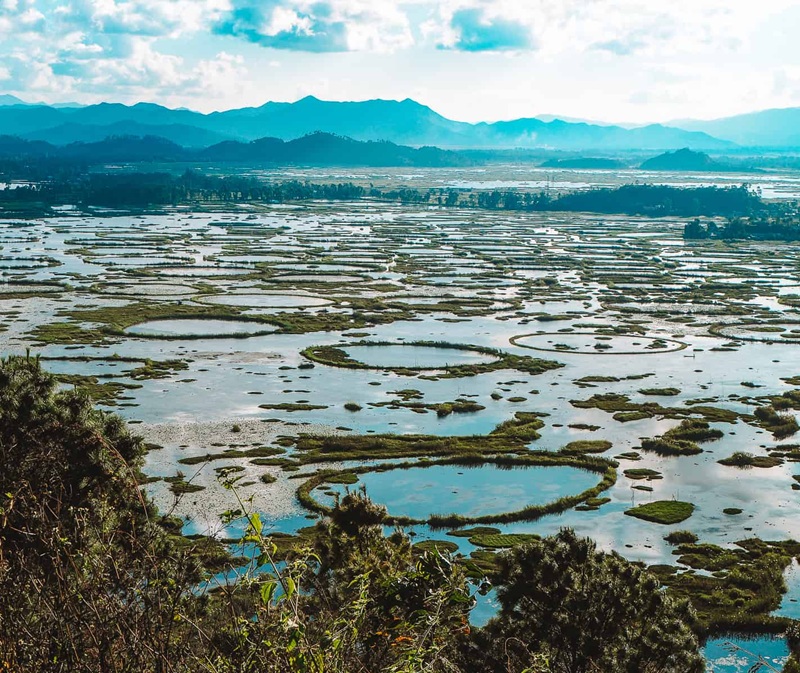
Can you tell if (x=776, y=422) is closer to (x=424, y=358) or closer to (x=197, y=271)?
(x=424, y=358)

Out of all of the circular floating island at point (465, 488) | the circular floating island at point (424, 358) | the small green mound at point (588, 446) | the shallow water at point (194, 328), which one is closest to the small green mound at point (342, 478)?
the circular floating island at point (465, 488)

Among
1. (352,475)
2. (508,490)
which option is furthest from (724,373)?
(352,475)

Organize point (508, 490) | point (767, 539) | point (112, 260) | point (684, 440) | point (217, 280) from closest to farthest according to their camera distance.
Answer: point (767, 539) < point (508, 490) < point (684, 440) < point (217, 280) < point (112, 260)

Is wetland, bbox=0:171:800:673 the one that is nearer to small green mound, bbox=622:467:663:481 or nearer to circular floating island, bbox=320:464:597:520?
circular floating island, bbox=320:464:597:520

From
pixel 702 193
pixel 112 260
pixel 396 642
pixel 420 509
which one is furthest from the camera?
pixel 702 193

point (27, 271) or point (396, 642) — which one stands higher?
point (396, 642)

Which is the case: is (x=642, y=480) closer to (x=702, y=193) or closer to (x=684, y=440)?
(x=684, y=440)

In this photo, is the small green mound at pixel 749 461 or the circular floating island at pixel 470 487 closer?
the circular floating island at pixel 470 487

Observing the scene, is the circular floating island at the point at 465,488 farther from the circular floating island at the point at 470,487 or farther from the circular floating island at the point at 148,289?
the circular floating island at the point at 148,289
